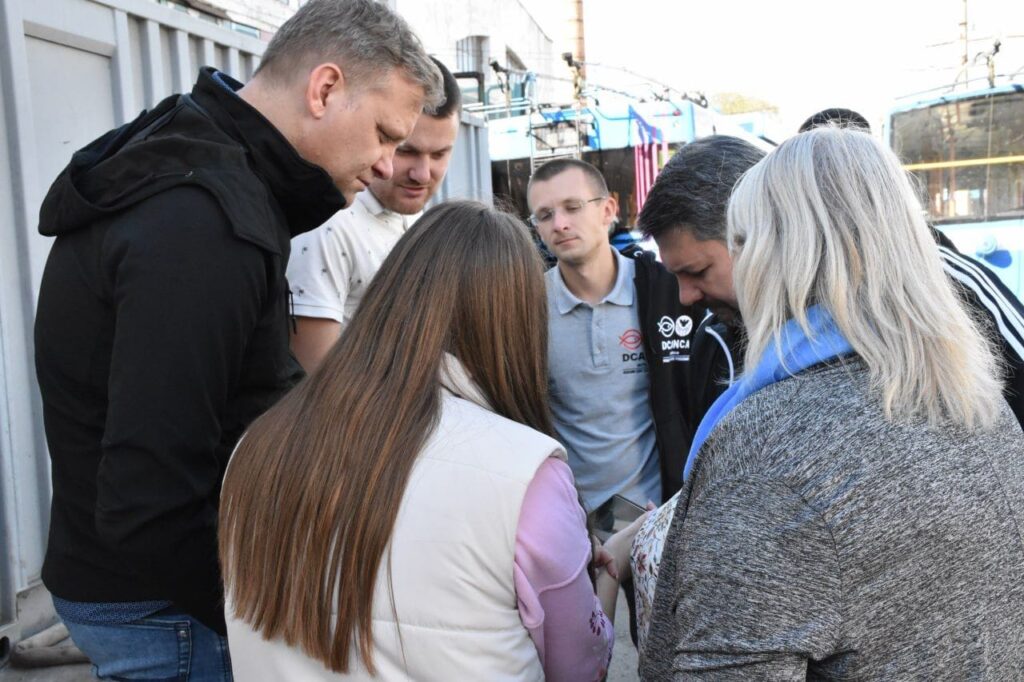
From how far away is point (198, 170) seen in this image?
4.42 feet

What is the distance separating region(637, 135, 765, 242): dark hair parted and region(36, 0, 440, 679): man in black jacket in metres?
1.00

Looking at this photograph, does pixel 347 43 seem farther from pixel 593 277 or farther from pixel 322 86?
pixel 593 277

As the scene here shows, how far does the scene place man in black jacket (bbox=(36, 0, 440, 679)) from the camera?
1.26 m

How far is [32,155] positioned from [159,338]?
205 cm

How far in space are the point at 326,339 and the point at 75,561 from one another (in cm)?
79

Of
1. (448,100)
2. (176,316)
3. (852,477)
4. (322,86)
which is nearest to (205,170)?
(176,316)

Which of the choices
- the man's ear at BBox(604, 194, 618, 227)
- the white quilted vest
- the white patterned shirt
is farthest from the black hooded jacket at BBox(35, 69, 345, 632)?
the man's ear at BBox(604, 194, 618, 227)

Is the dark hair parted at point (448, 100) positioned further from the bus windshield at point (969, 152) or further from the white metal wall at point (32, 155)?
the bus windshield at point (969, 152)

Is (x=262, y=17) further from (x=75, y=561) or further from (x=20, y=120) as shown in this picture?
(x=75, y=561)

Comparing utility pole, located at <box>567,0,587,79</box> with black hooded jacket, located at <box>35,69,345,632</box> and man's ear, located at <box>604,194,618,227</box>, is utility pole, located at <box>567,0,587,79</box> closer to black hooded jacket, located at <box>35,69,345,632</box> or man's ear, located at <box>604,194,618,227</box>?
man's ear, located at <box>604,194,618,227</box>

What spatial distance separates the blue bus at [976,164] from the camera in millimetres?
8430

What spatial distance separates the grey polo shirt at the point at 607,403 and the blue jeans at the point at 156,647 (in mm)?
1678

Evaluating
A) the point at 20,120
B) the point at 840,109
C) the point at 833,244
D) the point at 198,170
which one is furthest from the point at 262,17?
the point at 833,244

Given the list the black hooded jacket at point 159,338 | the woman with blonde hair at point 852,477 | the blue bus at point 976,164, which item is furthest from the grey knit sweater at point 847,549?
the blue bus at point 976,164
